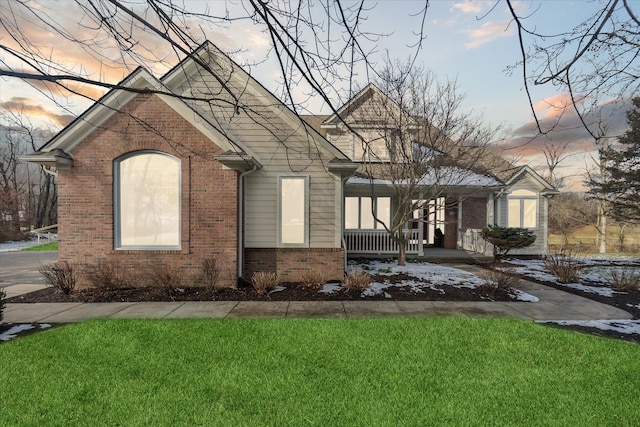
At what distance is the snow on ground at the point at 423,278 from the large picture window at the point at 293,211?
2632 mm

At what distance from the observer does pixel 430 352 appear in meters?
4.20

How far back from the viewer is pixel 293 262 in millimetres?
8961

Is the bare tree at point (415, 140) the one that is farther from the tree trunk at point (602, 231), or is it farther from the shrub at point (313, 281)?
the tree trunk at point (602, 231)

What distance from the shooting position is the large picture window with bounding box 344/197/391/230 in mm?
14547

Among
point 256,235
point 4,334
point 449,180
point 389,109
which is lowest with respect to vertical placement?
point 4,334

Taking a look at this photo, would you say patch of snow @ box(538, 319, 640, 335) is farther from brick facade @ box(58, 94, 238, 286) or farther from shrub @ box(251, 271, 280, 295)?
brick facade @ box(58, 94, 238, 286)

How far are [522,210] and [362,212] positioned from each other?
8383 millimetres

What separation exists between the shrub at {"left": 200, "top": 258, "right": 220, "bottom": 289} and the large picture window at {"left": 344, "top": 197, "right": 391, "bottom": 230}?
7.83 m

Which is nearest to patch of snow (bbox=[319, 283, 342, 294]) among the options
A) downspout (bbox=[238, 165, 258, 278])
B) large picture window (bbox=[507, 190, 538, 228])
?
downspout (bbox=[238, 165, 258, 278])

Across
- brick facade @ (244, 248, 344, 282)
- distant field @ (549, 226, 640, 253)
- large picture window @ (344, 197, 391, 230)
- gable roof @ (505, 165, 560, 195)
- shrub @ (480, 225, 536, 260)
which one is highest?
gable roof @ (505, 165, 560, 195)

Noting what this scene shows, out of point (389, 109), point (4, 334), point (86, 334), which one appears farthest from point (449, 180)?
point (4, 334)

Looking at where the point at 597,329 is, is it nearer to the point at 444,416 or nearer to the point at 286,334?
the point at 444,416

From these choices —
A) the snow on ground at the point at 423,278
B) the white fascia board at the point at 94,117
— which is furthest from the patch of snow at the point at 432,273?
the white fascia board at the point at 94,117

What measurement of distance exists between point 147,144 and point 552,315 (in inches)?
403
